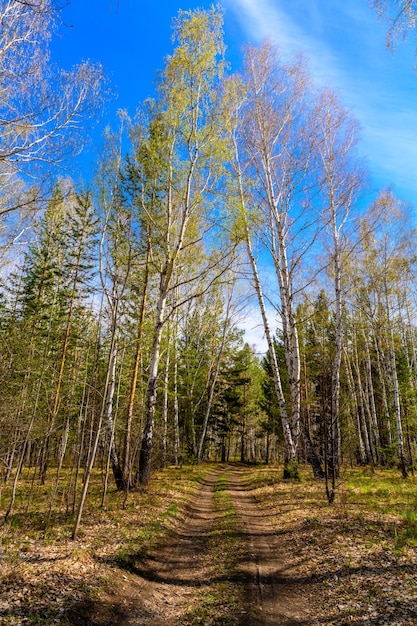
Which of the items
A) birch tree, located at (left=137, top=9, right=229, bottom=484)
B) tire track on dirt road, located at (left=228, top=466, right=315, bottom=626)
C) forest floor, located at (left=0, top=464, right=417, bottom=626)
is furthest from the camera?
birch tree, located at (left=137, top=9, right=229, bottom=484)

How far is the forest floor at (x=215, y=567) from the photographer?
4.09m

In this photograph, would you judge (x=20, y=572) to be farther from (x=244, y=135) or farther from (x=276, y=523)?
(x=244, y=135)

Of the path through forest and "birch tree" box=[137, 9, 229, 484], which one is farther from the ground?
"birch tree" box=[137, 9, 229, 484]

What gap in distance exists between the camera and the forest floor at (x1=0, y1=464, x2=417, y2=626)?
4090 millimetres

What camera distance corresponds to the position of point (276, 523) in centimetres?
798

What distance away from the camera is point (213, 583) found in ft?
16.9

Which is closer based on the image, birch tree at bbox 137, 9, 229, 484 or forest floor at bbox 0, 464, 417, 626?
forest floor at bbox 0, 464, 417, 626

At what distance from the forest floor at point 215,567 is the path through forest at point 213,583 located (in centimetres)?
2

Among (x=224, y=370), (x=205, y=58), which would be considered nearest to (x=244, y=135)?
(x=205, y=58)

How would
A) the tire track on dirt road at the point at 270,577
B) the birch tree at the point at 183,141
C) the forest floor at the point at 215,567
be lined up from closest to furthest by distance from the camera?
the forest floor at the point at 215,567 → the tire track on dirt road at the point at 270,577 → the birch tree at the point at 183,141

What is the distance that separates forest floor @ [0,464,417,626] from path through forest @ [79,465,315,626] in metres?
0.02

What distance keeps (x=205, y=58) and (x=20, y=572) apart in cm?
1347

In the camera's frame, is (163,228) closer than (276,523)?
No

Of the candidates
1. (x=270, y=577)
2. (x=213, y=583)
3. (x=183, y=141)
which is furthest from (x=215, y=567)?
(x=183, y=141)
